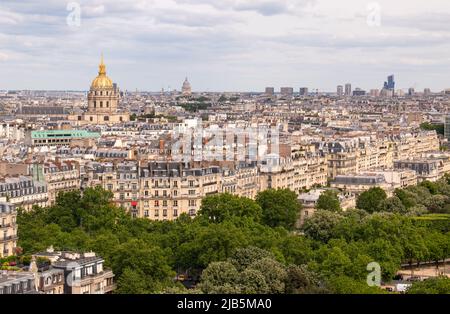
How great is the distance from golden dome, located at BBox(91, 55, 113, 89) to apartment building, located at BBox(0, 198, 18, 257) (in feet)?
232

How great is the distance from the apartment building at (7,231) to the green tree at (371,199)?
62.4 ft

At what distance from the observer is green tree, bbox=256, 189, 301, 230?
135 ft

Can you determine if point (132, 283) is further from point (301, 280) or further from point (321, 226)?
point (321, 226)

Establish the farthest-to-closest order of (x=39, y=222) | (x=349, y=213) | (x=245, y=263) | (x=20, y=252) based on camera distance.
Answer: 1. (x=349, y=213)
2. (x=39, y=222)
3. (x=20, y=252)
4. (x=245, y=263)

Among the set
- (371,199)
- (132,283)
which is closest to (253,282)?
(132,283)

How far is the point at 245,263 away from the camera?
2739cm

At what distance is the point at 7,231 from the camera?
105ft

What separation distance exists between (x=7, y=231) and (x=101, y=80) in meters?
72.4

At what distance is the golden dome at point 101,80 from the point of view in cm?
10312
